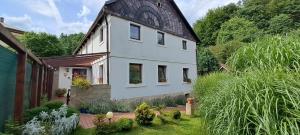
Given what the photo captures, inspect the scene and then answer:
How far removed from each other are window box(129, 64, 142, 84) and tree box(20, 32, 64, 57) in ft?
67.3

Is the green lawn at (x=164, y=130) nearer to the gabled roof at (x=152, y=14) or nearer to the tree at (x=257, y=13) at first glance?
the gabled roof at (x=152, y=14)

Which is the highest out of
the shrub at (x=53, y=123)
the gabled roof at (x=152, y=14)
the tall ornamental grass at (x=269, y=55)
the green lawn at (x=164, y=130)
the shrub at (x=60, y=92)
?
the gabled roof at (x=152, y=14)

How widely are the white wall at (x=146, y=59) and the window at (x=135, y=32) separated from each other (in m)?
0.25

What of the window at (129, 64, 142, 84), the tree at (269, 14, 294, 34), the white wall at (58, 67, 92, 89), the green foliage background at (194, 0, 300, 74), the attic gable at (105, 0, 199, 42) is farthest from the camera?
the green foliage background at (194, 0, 300, 74)

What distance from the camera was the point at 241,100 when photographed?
289 centimetres

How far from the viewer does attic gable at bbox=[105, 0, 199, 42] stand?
12430mm

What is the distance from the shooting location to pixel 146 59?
1371cm

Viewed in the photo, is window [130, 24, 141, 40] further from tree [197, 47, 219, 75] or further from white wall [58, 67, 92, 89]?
tree [197, 47, 219, 75]

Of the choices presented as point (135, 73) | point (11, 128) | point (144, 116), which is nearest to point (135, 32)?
point (135, 73)

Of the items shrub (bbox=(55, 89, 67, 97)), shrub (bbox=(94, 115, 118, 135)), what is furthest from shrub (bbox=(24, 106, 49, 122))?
shrub (bbox=(55, 89, 67, 97))

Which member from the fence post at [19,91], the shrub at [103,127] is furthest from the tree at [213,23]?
the fence post at [19,91]

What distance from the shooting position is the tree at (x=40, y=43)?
29353mm

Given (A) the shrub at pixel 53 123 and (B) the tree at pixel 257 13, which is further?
(B) the tree at pixel 257 13

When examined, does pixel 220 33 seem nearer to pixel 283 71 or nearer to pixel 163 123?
pixel 163 123
